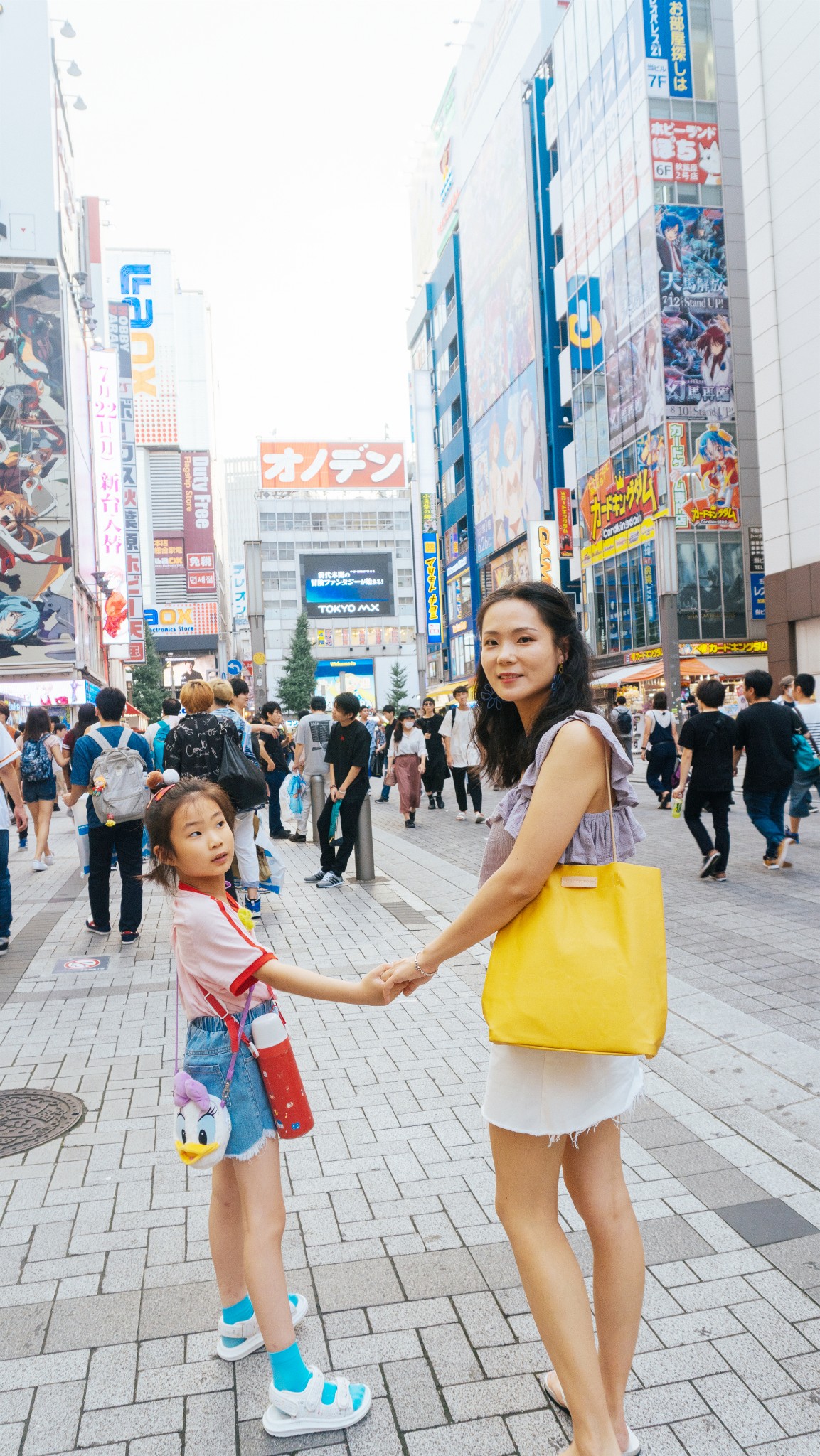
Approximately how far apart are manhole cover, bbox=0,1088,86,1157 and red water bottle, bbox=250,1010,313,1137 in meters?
1.94

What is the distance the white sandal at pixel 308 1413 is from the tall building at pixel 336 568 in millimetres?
98169

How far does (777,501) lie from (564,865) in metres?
29.7

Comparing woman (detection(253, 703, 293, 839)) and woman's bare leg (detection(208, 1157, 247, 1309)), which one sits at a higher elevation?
woman (detection(253, 703, 293, 839))

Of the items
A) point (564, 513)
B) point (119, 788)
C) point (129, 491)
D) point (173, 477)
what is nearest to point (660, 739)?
point (119, 788)

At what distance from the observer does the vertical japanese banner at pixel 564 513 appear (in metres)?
45.1

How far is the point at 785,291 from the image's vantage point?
28250mm

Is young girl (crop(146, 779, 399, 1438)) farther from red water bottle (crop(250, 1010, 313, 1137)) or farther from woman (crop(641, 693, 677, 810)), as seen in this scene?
woman (crop(641, 693, 677, 810))

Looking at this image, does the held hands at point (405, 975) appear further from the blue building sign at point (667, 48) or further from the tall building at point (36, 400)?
the blue building sign at point (667, 48)

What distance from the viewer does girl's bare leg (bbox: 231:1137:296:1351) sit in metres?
2.24

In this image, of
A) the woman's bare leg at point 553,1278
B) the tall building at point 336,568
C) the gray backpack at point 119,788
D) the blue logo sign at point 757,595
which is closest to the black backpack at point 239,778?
the gray backpack at point 119,788

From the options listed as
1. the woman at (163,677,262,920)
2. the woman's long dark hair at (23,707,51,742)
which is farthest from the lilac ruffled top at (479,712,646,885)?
the woman's long dark hair at (23,707,51,742)

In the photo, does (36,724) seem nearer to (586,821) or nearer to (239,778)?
(239,778)

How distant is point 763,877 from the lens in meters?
8.93

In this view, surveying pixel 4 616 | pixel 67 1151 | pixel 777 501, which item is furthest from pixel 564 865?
pixel 4 616
